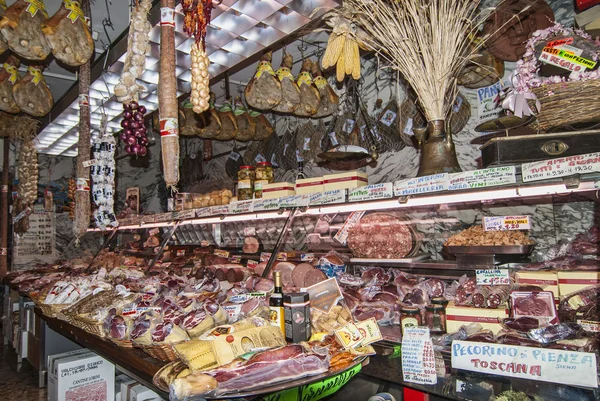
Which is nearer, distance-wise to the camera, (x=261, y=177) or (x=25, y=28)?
(x=25, y=28)

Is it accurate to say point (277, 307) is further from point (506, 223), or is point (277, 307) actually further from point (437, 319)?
point (506, 223)

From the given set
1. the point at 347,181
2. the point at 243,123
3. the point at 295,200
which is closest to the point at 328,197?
the point at 347,181

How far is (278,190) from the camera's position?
3.74 metres

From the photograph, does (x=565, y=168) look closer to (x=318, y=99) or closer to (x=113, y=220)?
(x=318, y=99)

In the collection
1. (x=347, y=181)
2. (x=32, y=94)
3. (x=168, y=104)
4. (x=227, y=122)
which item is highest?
(x=32, y=94)

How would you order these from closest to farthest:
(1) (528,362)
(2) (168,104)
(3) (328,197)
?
(1) (528,362) < (2) (168,104) < (3) (328,197)

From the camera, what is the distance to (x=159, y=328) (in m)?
2.38

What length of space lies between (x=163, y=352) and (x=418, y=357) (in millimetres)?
1427

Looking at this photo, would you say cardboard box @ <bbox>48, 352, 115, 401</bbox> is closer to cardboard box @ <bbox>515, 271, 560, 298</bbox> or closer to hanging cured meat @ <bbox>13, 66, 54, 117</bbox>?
hanging cured meat @ <bbox>13, 66, 54, 117</bbox>

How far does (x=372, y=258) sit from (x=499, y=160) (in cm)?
124

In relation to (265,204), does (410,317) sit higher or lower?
lower

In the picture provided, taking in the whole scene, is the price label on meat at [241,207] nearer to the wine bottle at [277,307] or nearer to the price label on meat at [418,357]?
the wine bottle at [277,307]

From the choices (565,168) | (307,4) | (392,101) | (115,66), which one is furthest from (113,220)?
(565,168)

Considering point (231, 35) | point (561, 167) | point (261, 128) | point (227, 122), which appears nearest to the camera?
point (561, 167)
